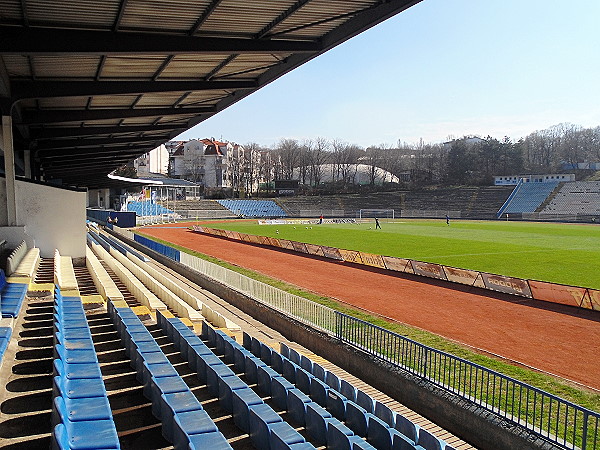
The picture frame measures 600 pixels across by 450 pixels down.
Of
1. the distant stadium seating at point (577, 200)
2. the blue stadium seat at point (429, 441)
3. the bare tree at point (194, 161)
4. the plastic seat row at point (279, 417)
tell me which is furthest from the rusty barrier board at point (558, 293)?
the bare tree at point (194, 161)

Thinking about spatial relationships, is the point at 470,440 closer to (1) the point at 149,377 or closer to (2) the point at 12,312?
(1) the point at 149,377

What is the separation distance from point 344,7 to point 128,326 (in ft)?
26.1

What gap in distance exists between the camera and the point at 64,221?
64.8 ft

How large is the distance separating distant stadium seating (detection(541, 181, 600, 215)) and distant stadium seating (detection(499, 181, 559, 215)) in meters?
1.72

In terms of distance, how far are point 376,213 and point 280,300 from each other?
220 ft

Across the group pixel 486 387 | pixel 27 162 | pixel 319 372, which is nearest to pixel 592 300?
pixel 486 387

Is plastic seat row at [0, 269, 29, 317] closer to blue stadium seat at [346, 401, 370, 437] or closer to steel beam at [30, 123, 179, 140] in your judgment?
blue stadium seat at [346, 401, 370, 437]

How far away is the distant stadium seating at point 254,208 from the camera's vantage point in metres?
85.2

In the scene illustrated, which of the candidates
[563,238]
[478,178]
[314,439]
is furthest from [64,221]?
[478,178]

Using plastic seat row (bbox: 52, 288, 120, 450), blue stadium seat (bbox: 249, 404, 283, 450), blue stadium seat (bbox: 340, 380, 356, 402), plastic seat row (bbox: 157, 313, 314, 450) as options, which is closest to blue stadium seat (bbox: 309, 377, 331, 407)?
blue stadium seat (bbox: 340, 380, 356, 402)

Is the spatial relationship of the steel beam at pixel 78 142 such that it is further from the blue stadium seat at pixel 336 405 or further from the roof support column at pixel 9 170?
the blue stadium seat at pixel 336 405

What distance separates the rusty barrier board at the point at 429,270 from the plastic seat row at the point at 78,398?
18273 millimetres

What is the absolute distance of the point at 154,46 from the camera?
10.8 meters

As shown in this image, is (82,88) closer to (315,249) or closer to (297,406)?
(297,406)
